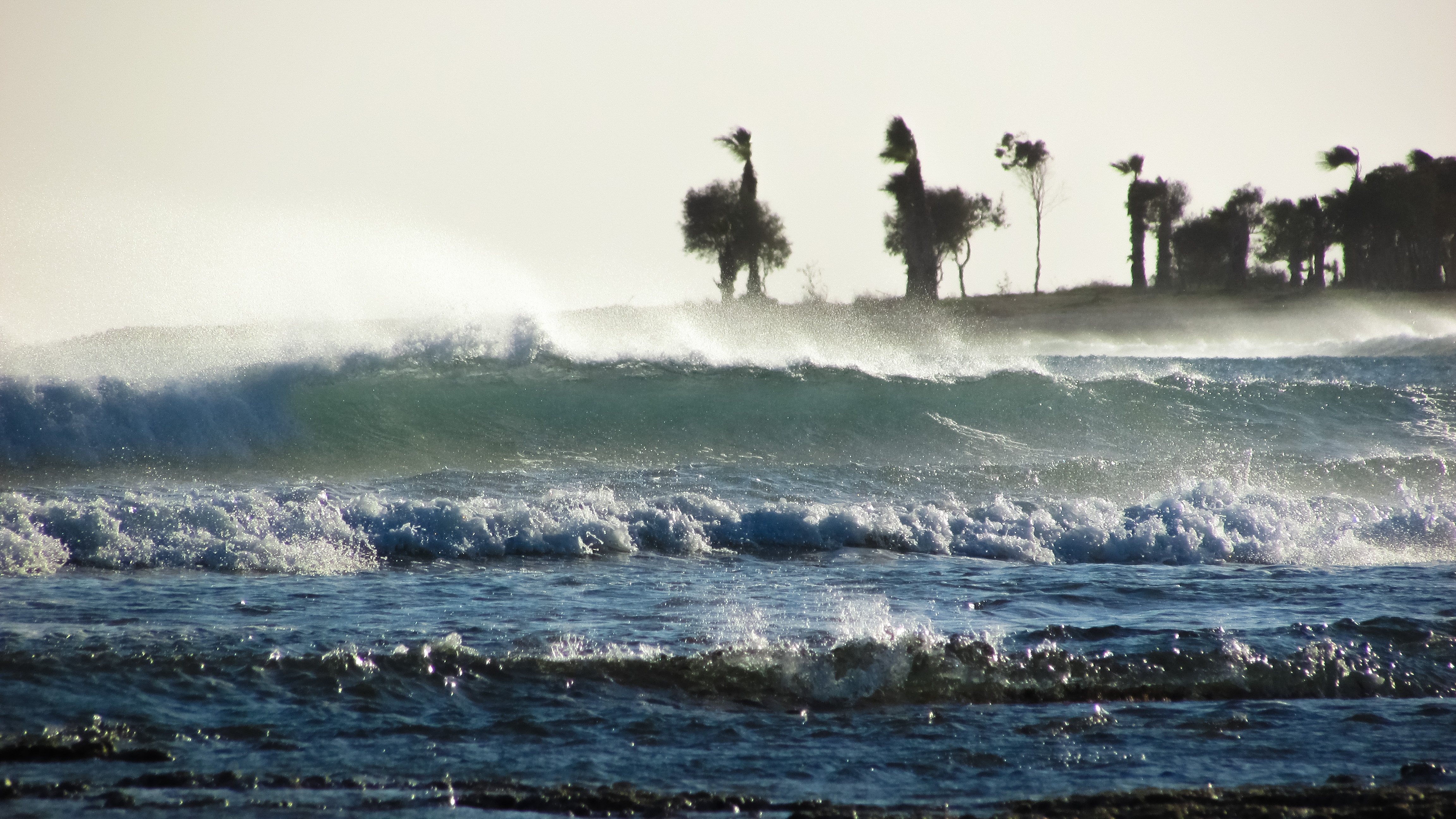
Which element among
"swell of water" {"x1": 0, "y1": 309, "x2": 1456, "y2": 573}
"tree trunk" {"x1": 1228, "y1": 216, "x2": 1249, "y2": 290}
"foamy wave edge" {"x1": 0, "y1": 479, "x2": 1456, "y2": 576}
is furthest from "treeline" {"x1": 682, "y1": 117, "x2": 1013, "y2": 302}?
"foamy wave edge" {"x1": 0, "y1": 479, "x2": 1456, "y2": 576}

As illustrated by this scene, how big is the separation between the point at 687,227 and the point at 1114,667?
4542 cm

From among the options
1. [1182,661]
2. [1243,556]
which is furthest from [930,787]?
[1243,556]

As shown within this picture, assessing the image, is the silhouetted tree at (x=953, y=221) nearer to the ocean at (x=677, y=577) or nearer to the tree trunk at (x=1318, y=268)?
the tree trunk at (x=1318, y=268)

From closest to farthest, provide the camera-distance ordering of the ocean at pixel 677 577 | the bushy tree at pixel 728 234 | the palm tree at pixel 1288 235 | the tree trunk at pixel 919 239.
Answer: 1. the ocean at pixel 677 577
2. the tree trunk at pixel 919 239
3. the bushy tree at pixel 728 234
4. the palm tree at pixel 1288 235

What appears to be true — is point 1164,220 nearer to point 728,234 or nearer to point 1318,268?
point 1318,268

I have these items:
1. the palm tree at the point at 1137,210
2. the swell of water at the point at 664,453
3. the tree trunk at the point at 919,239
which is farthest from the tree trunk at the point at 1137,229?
the swell of water at the point at 664,453

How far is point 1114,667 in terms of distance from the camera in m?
4.34

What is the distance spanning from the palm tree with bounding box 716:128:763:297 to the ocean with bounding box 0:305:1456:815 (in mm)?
Answer: 24891

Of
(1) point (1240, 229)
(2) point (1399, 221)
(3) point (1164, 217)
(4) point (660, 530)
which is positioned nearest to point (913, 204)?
(3) point (1164, 217)

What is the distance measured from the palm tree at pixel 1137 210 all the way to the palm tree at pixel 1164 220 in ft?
2.77

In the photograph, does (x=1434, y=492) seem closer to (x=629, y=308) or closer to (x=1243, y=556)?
(x=1243, y=556)

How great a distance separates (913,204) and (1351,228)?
27.9m

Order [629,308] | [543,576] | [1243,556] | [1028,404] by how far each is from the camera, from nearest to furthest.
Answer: [543,576] < [1243,556] < [1028,404] < [629,308]

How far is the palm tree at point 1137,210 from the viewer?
52.1m
